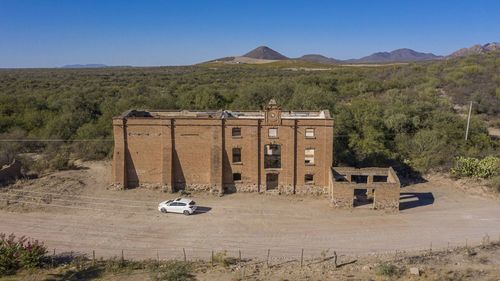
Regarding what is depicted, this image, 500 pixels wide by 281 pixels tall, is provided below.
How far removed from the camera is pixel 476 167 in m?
37.8

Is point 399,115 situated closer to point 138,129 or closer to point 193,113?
point 193,113

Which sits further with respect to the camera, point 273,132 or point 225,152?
point 225,152

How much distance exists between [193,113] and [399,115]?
24.4 metres

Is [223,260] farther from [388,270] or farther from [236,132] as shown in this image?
[236,132]

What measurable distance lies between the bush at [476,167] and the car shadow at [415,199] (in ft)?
18.4

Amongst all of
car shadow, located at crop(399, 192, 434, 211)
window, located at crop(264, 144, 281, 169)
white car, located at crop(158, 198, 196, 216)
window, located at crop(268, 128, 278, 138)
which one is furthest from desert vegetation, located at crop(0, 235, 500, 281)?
window, located at crop(268, 128, 278, 138)

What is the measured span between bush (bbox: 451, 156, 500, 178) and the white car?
23975 mm

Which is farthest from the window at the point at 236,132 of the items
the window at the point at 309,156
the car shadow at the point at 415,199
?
the car shadow at the point at 415,199

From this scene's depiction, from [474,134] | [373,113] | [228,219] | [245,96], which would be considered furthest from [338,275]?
[245,96]

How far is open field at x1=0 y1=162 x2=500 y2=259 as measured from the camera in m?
25.5

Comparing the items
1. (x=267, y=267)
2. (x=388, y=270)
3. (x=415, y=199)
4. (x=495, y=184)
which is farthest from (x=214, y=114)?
(x=495, y=184)

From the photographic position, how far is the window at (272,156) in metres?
34.8

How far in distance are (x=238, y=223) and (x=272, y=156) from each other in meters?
9.04

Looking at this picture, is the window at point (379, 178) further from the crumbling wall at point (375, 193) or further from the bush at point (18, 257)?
the bush at point (18, 257)
